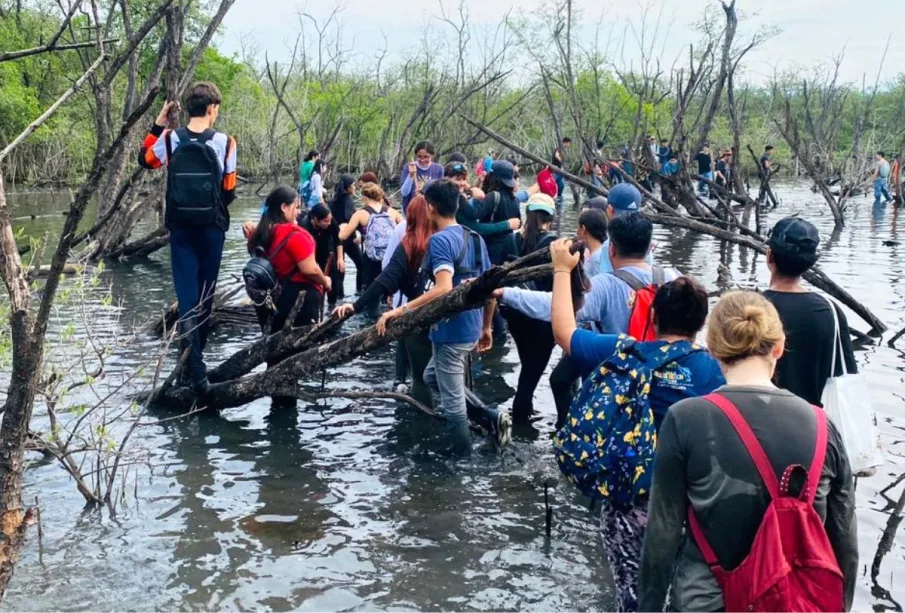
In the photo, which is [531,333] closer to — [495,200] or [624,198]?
[624,198]

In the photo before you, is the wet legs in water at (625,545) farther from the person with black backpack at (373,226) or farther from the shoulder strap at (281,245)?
the person with black backpack at (373,226)

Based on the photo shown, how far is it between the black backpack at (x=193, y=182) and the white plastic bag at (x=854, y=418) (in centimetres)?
428

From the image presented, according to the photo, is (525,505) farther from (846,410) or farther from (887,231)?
(887,231)

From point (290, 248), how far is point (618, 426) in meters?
4.21

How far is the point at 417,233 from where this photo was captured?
627cm

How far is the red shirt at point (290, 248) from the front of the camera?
22.9 ft

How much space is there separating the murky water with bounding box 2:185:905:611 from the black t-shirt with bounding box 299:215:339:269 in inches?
128

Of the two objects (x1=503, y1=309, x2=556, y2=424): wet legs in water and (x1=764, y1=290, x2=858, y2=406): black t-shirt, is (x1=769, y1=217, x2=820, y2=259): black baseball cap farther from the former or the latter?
(x1=503, y1=309, x2=556, y2=424): wet legs in water

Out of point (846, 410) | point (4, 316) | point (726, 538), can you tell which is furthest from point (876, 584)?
point (4, 316)

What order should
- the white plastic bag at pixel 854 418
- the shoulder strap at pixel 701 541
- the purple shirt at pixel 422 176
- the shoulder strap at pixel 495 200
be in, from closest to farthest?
1. the shoulder strap at pixel 701 541
2. the white plastic bag at pixel 854 418
3. the shoulder strap at pixel 495 200
4. the purple shirt at pixel 422 176

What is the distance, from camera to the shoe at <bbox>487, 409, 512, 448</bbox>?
633 cm

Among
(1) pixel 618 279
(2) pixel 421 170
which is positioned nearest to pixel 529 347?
(1) pixel 618 279

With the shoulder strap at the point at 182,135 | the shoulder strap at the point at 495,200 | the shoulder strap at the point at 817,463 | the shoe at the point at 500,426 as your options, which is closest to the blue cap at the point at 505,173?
the shoulder strap at the point at 495,200

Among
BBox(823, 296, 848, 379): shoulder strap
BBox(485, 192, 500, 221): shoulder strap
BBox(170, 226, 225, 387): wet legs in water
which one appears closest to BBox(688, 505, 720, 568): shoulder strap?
BBox(823, 296, 848, 379): shoulder strap
